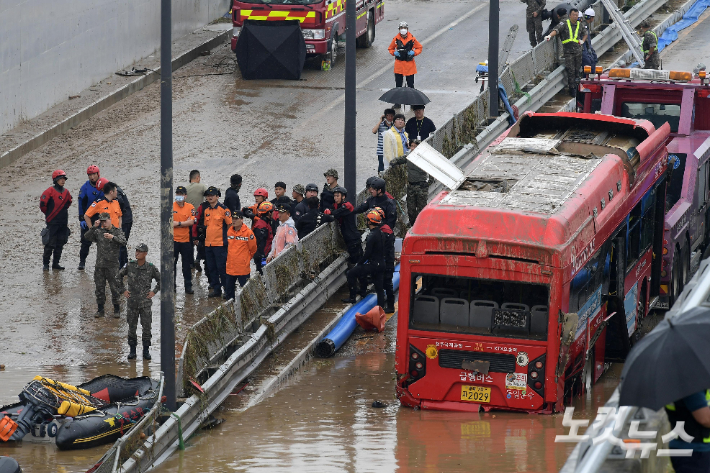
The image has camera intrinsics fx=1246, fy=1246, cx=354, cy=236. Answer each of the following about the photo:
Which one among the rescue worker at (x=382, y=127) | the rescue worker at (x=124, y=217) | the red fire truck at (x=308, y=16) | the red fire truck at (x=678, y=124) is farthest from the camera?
the red fire truck at (x=308, y=16)

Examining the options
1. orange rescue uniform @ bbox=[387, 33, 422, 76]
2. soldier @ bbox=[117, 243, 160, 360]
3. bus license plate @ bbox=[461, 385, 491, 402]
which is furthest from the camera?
orange rescue uniform @ bbox=[387, 33, 422, 76]

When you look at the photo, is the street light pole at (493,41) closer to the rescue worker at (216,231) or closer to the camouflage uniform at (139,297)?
the rescue worker at (216,231)

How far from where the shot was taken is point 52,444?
43.2 ft

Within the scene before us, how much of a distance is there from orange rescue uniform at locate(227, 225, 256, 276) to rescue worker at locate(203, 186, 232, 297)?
38cm

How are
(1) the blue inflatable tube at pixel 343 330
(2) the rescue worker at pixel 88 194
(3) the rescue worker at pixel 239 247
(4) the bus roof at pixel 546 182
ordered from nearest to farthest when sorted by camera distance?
(4) the bus roof at pixel 546 182
(1) the blue inflatable tube at pixel 343 330
(3) the rescue worker at pixel 239 247
(2) the rescue worker at pixel 88 194

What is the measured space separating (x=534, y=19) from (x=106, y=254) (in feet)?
53.9

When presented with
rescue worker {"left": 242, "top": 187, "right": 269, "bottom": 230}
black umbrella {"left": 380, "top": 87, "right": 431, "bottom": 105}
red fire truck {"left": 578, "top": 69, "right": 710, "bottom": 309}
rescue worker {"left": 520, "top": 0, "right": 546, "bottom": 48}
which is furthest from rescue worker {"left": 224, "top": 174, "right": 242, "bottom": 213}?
rescue worker {"left": 520, "top": 0, "right": 546, "bottom": 48}

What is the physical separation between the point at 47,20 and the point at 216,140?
4.65 meters

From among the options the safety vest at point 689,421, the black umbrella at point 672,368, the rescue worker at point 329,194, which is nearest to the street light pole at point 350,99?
the rescue worker at point 329,194

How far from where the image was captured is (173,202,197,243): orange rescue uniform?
59.1 ft

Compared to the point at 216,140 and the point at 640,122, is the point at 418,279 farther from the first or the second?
the point at 216,140

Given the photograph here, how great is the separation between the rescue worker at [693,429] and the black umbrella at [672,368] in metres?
0.21

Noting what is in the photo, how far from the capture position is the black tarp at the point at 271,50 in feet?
95.3

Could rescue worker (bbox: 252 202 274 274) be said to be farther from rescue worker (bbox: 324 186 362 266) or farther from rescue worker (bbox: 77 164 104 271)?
rescue worker (bbox: 77 164 104 271)
